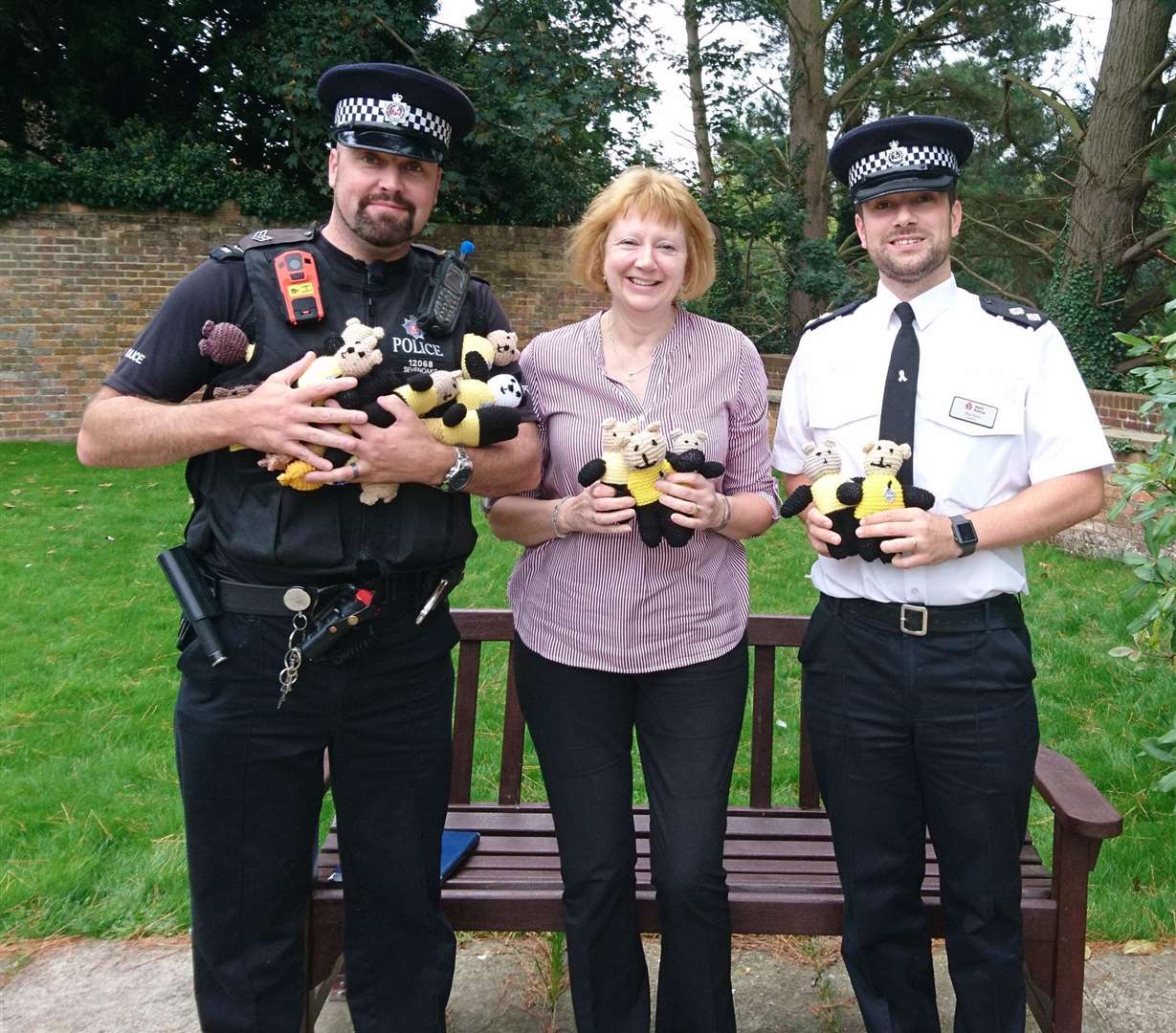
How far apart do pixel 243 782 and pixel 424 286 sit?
48.3 inches

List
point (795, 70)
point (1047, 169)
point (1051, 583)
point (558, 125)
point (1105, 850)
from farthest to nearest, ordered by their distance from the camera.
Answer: point (1047, 169)
point (795, 70)
point (558, 125)
point (1051, 583)
point (1105, 850)

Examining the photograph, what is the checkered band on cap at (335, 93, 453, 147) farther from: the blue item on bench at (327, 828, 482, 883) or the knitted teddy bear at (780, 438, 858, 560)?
the blue item on bench at (327, 828, 482, 883)

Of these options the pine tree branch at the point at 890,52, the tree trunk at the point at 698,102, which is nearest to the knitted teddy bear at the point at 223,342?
the tree trunk at the point at 698,102

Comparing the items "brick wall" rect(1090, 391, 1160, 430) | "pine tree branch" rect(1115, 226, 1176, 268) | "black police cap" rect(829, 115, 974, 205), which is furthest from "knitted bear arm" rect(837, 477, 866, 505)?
"pine tree branch" rect(1115, 226, 1176, 268)

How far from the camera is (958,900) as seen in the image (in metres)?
2.41

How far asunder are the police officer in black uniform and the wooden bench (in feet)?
0.62

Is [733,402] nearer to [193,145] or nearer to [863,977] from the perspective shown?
[863,977]

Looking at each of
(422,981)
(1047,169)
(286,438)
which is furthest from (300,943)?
(1047,169)

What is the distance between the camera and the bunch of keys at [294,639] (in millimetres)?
2248

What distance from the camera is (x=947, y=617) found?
2.35 m

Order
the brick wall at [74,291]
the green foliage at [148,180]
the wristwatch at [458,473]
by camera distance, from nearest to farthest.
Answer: the wristwatch at [458,473], the green foliage at [148,180], the brick wall at [74,291]

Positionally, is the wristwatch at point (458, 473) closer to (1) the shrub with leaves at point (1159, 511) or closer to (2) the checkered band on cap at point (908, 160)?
(2) the checkered band on cap at point (908, 160)

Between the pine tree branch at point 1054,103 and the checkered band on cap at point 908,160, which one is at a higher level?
the pine tree branch at point 1054,103

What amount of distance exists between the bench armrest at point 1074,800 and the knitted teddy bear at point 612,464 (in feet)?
4.38
